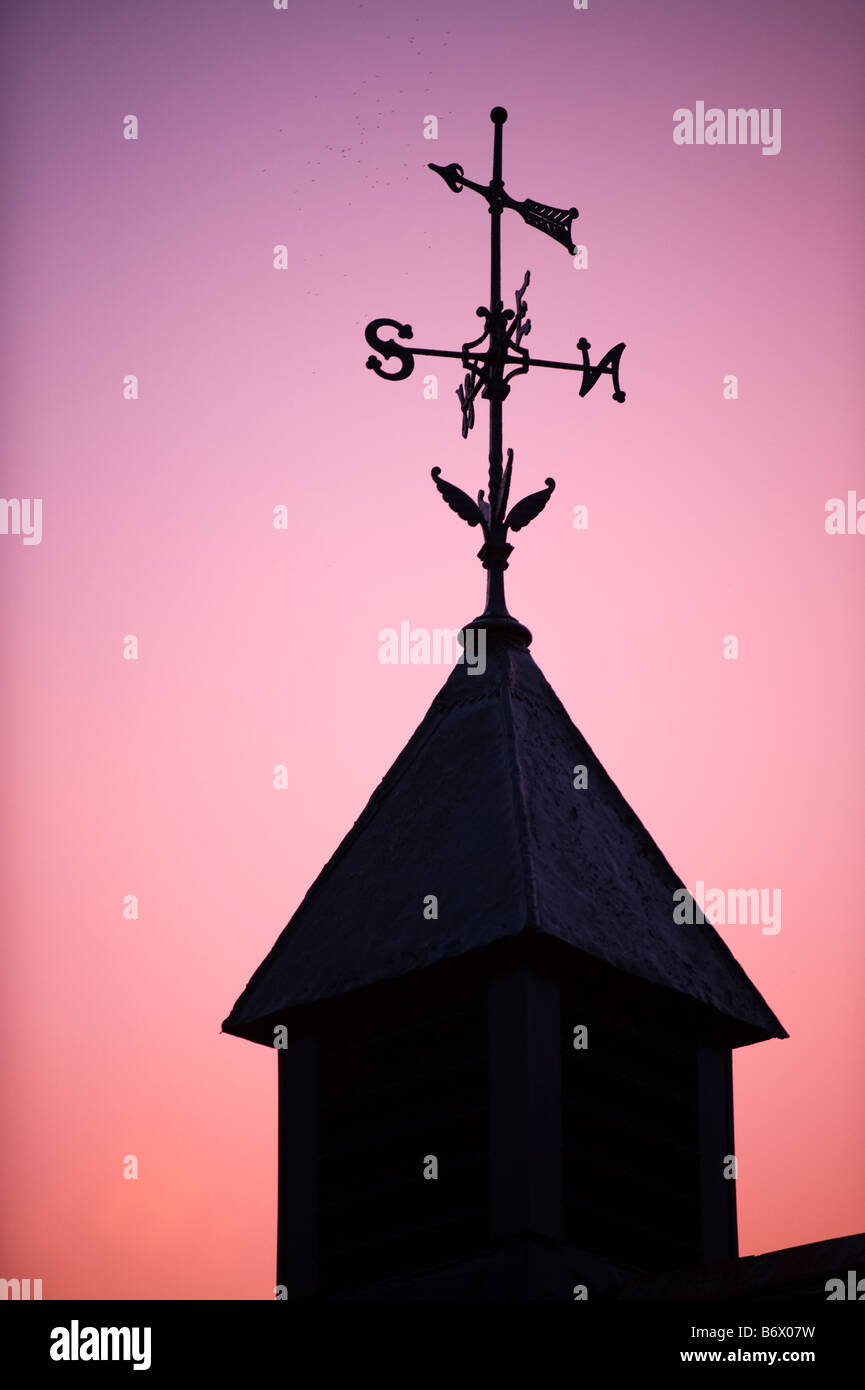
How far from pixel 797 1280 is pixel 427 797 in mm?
5378

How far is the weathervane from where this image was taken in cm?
1945

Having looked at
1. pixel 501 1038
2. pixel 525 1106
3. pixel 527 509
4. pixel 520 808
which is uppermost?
pixel 527 509

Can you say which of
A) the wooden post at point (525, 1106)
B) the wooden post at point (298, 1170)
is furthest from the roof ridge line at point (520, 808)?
the wooden post at point (298, 1170)

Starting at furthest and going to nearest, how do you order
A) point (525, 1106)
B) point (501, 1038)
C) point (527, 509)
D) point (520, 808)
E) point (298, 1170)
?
point (527, 509)
point (520, 808)
point (298, 1170)
point (501, 1038)
point (525, 1106)

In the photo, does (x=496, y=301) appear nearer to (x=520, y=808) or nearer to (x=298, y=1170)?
(x=520, y=808)

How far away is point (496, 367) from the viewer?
19.7 meters

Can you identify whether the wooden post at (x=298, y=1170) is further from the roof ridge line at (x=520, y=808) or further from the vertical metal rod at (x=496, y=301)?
the vertical metal rod at (x=496, y=301)

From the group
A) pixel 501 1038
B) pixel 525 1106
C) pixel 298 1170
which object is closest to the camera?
pixel 525 1106

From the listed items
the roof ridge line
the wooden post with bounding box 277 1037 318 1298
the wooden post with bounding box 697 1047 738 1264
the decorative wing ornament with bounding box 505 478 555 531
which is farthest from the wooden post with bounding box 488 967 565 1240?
the decorative wing ornament with bounding box 505 478 555 531

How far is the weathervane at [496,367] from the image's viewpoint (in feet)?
63.8

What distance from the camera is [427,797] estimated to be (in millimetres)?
18172

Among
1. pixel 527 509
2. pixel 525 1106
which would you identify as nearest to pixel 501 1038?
pixel 525 1106

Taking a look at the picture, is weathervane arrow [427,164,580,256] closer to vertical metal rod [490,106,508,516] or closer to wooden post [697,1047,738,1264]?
vertical metal rod [490,106,508,516]
